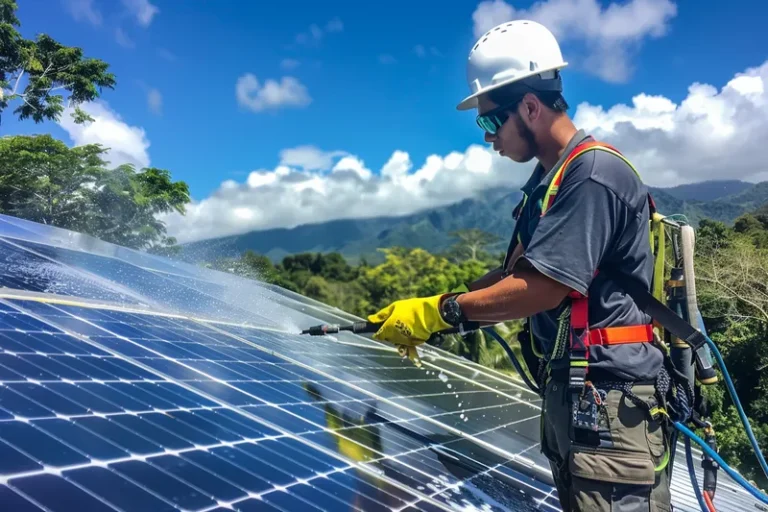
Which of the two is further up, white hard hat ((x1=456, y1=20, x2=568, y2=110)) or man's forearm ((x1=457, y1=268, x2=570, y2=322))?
white hard hat ((x1=456, y1=20, x2=568, y2=110))

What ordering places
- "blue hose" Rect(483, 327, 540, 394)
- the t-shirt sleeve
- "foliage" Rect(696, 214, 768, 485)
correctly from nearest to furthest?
the t-shirt sleeve
"blue hose" Rect(483, 327, 540, 394)
"foliage" Rect(696, 214, 768, 485)

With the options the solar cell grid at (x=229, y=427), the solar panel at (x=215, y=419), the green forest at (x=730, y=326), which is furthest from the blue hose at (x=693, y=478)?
the green forest at (x=730, y=326)

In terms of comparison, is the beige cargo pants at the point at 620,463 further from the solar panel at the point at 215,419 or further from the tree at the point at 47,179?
the tree at the point at 47,179

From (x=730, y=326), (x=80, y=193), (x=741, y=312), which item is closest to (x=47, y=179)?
(x=80, y=193)

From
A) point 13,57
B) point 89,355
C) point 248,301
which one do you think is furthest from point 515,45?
point 13,57

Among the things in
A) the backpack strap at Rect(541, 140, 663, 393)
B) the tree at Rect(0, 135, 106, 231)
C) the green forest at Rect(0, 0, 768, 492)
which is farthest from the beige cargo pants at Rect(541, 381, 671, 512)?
the tree at Rect(0, 135, 106, 231)

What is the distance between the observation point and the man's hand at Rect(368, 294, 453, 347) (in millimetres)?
3207

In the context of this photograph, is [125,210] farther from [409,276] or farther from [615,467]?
[615,467]

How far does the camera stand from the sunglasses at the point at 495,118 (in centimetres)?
311

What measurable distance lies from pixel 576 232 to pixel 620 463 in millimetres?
1071

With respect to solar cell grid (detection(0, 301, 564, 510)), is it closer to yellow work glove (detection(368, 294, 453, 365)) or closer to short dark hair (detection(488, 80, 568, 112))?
yellow work glove (detection(368, 294, 453, 365))

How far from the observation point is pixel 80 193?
29.3 meters

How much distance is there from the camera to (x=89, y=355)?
325cm

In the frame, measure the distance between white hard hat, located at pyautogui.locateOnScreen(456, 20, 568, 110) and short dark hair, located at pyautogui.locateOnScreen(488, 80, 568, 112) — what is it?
4 cm
